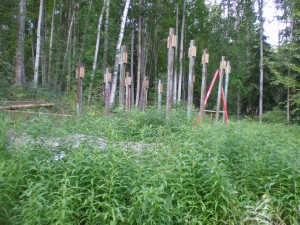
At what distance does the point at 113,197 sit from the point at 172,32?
572 cm

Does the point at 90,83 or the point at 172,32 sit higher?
the point at 172,32

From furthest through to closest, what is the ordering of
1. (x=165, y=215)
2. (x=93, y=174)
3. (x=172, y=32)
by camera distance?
(x=172, y=32) < (x=93, y=174) < (x=165, y=215)

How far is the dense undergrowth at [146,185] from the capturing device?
3057 mm

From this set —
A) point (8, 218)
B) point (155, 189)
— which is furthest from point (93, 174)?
point (8, 218)

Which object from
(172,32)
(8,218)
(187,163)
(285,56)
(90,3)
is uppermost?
(90,3)

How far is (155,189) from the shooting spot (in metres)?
3.11

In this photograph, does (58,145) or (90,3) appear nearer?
(58,145)

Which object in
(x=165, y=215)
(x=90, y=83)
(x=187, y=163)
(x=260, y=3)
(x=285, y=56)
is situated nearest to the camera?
(x=165, y=215)

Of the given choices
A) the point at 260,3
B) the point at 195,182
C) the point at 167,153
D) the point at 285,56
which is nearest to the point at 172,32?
the point at 167,153

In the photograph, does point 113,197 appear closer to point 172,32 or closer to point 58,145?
point 58,145

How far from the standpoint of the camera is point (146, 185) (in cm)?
333

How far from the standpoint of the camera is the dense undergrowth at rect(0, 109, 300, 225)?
10.0ft

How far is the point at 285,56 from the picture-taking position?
20.4 metres

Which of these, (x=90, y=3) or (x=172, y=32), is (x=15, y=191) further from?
(x=90, y=3)
